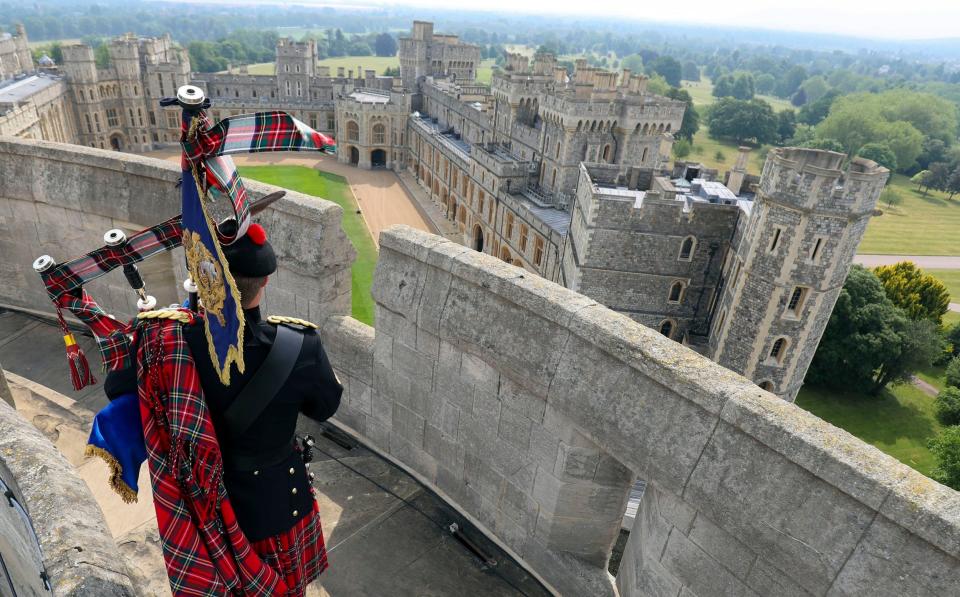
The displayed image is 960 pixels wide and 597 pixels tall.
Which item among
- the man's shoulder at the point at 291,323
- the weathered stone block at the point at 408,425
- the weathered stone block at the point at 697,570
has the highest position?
the man's shoulder at the point at 291,323

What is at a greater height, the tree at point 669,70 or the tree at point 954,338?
the tree at point 669,70

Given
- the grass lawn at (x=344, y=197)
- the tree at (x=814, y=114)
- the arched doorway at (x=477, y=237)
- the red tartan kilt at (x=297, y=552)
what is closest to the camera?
the red tartan kilt at (x=297, y=552)

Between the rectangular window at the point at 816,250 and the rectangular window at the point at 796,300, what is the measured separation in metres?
1.24

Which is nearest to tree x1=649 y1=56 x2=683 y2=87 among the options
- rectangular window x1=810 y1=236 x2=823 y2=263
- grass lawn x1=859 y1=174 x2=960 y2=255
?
grass lawn x1=859 y1=174 x2=960 y2=255

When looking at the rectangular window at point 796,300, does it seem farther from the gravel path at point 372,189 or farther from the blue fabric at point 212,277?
the gravel path at point 372,189

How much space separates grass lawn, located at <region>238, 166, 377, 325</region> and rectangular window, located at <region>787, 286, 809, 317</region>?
18332 mm

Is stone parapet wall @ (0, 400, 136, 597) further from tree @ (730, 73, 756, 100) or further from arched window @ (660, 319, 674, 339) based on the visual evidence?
tree @ (730, 73, 756, 100)

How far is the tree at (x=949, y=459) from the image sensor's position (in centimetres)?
2080

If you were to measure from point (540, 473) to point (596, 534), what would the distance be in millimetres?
686

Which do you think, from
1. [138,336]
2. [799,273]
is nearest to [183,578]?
[138,336]

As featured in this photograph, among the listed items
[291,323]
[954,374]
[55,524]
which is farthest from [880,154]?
[55,524]

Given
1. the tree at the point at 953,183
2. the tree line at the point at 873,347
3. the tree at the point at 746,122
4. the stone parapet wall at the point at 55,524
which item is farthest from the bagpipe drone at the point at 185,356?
the tree at the point at 746,122

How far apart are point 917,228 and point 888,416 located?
140 ft

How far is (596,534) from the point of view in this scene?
4.40 m
